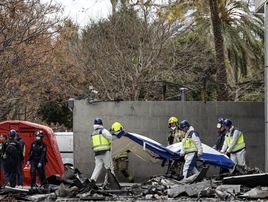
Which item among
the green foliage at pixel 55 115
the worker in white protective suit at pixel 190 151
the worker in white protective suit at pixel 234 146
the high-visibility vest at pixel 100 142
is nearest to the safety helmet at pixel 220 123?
the worker in white protective suit at pixel 234 146

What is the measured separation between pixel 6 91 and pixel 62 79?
636cm

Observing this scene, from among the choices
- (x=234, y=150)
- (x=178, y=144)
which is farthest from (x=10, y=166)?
(x=234, y=150)

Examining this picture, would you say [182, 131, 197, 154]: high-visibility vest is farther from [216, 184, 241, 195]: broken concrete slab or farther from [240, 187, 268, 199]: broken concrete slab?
[240, 187, 268, 199]: broken concrete slab

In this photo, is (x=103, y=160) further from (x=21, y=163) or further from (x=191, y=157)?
(x=21, y=163)

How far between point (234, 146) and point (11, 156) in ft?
19.7

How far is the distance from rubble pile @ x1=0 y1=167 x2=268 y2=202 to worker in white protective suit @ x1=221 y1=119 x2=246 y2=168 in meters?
2.14

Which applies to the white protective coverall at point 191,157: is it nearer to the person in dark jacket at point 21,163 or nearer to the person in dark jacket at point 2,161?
the person in dark jacket at point 21,163

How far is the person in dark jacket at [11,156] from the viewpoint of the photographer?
18094 millimetres

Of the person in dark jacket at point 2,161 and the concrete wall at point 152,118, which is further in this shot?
the concrete wall at point 152,118

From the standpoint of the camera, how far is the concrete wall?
2016 cm

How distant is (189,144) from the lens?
17.2 meters

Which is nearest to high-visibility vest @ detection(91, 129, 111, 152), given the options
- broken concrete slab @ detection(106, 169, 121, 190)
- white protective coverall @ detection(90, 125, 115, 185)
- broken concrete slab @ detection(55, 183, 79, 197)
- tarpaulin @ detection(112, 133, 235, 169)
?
white protective coverall @ detection(90, 125, 115, 185)

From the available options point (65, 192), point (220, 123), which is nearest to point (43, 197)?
point (65, 192)

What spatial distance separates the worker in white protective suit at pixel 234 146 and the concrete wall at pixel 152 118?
1778 millimetres
